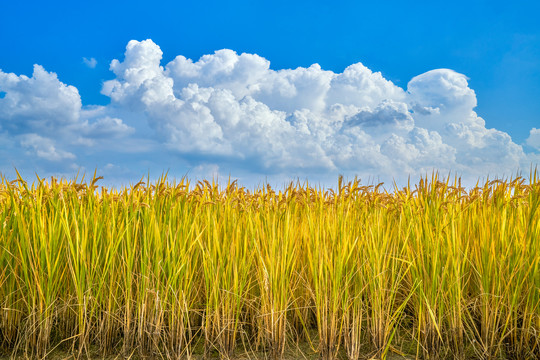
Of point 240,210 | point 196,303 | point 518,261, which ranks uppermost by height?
point 240,210

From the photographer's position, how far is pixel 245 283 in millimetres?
3035

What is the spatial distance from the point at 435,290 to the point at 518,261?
0.69m

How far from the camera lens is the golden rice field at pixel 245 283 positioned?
287 cm

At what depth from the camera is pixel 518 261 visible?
3.15m

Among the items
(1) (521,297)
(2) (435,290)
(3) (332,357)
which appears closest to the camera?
(3) (332,357)

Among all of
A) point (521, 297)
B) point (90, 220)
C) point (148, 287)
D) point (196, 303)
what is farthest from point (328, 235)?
point (90, 220)

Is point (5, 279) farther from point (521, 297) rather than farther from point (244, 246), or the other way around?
point (521, 297)

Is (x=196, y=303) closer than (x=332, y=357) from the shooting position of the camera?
No

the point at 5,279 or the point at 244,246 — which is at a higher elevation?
the point at 244,246

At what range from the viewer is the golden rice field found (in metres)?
2.87

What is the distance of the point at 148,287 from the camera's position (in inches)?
114

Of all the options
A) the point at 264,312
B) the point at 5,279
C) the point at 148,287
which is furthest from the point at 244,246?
the point at 5,279

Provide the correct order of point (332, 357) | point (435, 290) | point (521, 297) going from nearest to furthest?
point (332, 357) → point (435, 290) → point (521, 297)

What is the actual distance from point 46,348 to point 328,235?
208 centimetres
